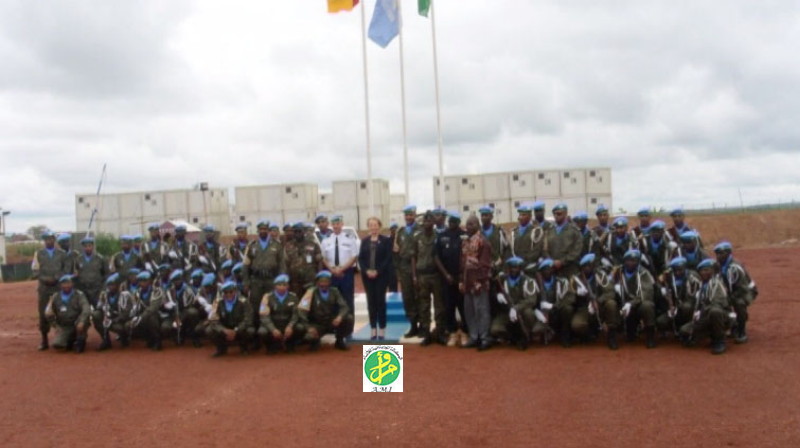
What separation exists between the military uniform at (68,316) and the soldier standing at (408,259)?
16.0 feet

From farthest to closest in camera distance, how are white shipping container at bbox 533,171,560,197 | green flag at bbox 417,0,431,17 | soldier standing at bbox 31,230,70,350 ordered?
white shipping container at bbox 533,171,560,197
green flag at bbox 417,0,431,17
soldier standing at bbox 31,230,70,350

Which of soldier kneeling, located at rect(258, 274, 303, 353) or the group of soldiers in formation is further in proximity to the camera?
soldier kneeling, located at rect(258, 274, 303, 353)

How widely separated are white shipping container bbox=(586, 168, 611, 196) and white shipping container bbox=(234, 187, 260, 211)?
1851cm

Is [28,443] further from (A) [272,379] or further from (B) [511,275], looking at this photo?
(B) [511,275]

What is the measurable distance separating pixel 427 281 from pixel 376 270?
0.81 m

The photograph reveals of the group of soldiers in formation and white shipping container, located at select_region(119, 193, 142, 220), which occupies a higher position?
white shipping container, located at select_region(119, 193, 142, 220)

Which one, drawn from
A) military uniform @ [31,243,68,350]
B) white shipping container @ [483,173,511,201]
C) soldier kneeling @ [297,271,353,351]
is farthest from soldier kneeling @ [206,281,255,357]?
white shipping container @ [483,173,511,201]

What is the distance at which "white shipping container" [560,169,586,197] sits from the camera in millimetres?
37938

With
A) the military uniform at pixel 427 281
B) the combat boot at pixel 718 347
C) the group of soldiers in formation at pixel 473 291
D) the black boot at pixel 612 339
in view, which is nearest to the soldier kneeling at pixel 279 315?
the group of soldiers in formation at pixel 473 291

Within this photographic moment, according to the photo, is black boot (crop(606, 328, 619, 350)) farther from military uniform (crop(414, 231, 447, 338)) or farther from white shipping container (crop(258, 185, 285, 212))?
white shipping container (crop(258, 185, 285, 212))

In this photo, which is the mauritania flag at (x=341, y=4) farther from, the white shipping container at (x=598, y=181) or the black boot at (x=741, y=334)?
the white shipping container at (x=598, y=181)

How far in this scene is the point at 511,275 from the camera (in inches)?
376

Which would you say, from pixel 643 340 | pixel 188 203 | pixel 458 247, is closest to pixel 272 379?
pixel 458 247

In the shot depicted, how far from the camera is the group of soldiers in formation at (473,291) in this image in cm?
920
